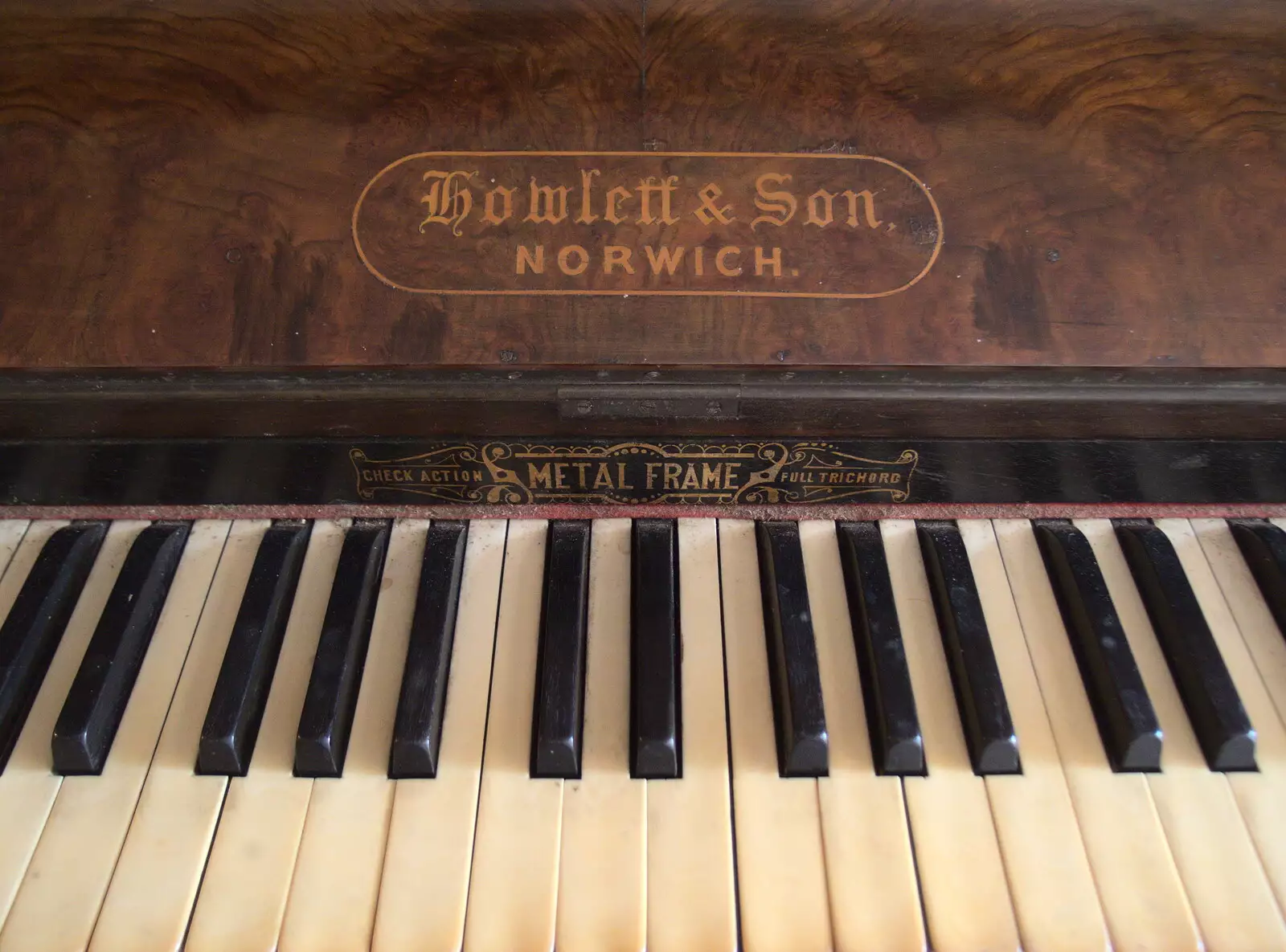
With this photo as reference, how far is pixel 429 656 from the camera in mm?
1240

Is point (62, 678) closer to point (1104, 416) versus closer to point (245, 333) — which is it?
point (245, 333)

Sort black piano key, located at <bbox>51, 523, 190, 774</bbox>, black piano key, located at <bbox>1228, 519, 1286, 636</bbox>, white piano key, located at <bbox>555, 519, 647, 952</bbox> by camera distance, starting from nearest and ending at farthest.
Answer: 1. white piano key, located at <bbox>555, 519, 647, 952</bbox>
2. black piano key, located at <bbox>51, 523, 190, 774</bbox>
3. black piano key, located at <bbox>1228, 519, 1286, 636</bbox>

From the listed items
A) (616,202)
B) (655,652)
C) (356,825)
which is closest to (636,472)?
(655,652)

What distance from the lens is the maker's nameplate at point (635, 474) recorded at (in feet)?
4.33

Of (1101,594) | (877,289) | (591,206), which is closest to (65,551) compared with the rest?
(591,206)

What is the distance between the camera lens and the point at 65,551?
136 centimetres

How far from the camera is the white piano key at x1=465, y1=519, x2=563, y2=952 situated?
1.09m

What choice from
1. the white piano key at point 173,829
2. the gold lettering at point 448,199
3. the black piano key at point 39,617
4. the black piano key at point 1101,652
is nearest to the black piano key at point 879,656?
the black piano key at point 1101,652

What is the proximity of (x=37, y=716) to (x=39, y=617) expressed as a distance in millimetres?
137

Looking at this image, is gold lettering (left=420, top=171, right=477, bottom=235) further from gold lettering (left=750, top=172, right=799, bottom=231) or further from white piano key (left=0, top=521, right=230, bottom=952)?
white piano key (left=0, top=521, right=230, bottom=952)

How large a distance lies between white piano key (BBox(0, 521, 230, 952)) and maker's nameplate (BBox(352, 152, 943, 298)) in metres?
Result: 0.60

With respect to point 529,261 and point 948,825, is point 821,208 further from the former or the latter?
point 948,825

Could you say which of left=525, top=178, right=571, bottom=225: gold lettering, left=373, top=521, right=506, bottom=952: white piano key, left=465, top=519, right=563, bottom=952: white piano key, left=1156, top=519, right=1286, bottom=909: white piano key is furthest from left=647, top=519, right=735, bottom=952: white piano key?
left=1156, top=519, right=1286, bottom=909: white piano key

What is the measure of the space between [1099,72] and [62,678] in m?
1.69
